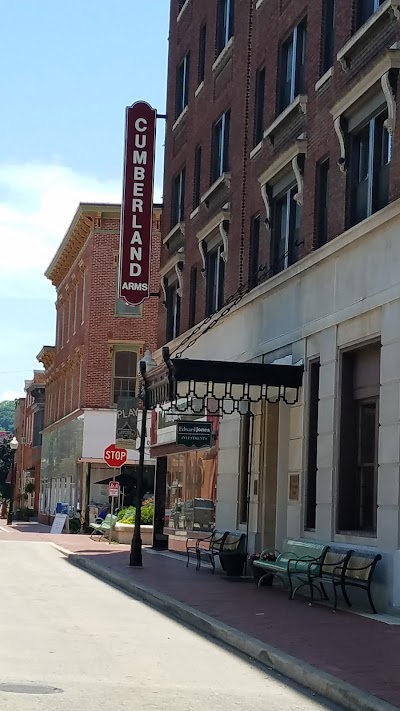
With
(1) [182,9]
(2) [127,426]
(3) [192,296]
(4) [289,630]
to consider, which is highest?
(1) [182,9]

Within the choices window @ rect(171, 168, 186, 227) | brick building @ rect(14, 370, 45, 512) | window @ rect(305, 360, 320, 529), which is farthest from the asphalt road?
brick building @ rect(14, 370, 45, 512)

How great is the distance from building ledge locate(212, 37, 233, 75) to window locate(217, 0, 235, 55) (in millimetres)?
433

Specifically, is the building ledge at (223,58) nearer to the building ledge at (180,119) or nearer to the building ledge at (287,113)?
the building ledge at (180,119)

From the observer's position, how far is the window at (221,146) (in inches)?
1105

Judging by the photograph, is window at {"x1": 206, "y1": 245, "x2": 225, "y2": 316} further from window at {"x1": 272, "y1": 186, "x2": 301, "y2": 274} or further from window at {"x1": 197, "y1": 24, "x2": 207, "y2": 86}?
window at {"x1": 197, "y1": 24, "x2": 207, "y2": 86}

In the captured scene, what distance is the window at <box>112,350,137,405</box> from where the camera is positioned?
166ft

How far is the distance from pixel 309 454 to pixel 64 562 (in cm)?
1009

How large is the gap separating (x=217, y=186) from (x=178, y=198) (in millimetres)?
5645

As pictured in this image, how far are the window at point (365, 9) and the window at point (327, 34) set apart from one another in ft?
5.26

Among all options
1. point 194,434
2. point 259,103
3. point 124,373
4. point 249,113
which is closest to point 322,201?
point 259,103

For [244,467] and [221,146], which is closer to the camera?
[244,467]

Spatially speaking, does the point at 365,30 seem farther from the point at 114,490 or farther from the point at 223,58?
the point at 114,490

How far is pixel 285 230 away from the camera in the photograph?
2312 cm

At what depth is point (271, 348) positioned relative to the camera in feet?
74.5
